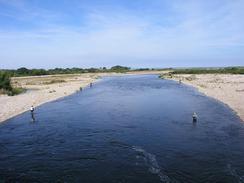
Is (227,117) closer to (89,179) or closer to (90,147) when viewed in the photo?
(90,147)

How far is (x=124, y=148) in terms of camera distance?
82.1 feet

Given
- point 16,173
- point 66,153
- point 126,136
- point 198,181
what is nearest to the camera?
point 198,181

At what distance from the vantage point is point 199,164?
20812 millimetres

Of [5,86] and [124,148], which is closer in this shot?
[124,148]

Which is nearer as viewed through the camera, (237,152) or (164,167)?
(164,167)

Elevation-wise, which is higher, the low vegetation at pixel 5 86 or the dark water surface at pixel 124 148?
the low vegetation at pixel 5 86

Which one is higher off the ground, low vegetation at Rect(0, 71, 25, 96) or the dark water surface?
low vegetation at Rect(0, 71, 25, 96)

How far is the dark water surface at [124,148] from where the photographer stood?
63.7 ft

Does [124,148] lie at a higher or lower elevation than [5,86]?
lower

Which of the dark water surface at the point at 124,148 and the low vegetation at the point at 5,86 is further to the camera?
the low vegetation at the point at 5,86

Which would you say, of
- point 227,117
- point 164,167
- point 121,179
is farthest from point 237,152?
point 227,117

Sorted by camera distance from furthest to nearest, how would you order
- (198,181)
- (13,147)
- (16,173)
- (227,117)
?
1. (227,117)
2. (13,147)
3. (16,173)
4. (198,181)

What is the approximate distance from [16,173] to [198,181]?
11022 millimetres

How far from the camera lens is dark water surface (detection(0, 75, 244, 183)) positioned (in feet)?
63.7
